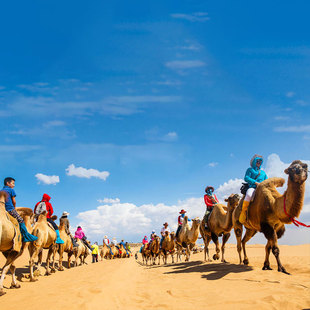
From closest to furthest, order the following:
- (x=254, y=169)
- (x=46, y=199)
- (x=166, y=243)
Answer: (x=254, y=169) < (x=46, y=199) < (x=166, y=243)

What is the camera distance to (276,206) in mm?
7887

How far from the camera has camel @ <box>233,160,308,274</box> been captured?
23.4 ft

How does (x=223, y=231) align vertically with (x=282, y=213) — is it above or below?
below

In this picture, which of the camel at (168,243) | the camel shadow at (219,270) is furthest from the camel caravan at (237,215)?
the camel at (168,243)

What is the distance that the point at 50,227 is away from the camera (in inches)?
518

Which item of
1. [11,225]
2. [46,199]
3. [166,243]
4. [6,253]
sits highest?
[46,199]

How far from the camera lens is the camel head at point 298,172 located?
7.05 m

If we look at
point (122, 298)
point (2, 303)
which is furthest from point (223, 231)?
point (2, 303)

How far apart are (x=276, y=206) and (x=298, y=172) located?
1.31m

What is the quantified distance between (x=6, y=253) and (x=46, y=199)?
5579 mm

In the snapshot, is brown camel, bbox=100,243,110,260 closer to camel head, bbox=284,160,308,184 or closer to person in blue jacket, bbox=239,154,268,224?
person in blue jacket, bbox=239,154,268,224

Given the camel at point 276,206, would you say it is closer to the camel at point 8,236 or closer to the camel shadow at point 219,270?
the camel shadow at point 219,270

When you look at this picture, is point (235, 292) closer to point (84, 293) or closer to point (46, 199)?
point (84, 293)

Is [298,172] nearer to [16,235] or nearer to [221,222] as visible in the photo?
[221,222]
